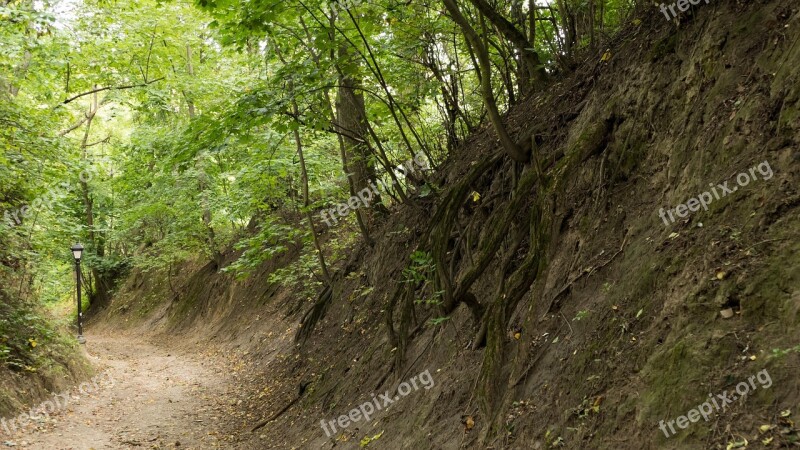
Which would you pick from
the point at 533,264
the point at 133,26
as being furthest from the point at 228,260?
the point at 533,264

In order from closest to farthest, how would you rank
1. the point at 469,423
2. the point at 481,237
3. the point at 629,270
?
the point at 629,270
the point at 469,423
the point at 481,237

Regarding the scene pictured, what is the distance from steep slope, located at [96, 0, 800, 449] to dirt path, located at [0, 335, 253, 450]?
2.69 metres

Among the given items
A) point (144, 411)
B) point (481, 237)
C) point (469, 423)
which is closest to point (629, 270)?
point (469, 423)

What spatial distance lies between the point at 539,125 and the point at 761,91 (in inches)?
106

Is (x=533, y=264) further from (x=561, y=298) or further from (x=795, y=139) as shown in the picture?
(x=795, y=139)

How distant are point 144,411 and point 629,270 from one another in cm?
998

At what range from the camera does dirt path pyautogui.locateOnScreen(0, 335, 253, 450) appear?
8.75 meters

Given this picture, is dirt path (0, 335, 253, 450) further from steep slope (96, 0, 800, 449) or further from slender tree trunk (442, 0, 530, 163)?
slender tree trunk (442, 0, 530, 163)

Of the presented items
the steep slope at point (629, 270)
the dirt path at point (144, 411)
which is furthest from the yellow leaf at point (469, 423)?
the dirt path at point (144, 411)

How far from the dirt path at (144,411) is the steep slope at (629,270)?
8.83ft

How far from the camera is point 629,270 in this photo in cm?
403

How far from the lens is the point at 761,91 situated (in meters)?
3.64

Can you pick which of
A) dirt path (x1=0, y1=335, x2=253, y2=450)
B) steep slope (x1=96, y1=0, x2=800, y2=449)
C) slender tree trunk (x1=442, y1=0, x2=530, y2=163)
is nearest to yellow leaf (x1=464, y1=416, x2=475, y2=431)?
steep slope (x1=96, y1=0, x2=800, y2=449)

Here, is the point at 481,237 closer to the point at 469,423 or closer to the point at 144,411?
the point at 469,423
